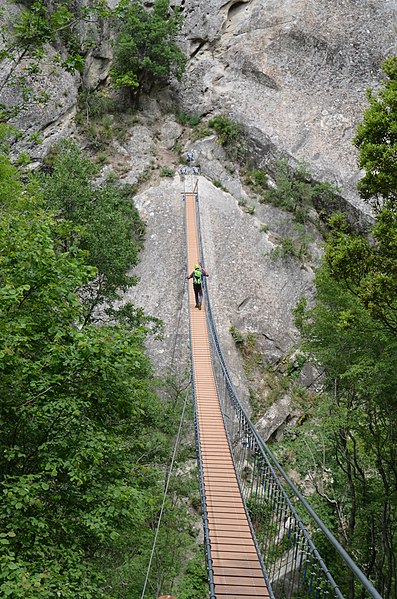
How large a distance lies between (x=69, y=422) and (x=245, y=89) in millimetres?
22630

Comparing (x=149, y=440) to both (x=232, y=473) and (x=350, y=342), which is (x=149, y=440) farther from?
(x=350, y=342)

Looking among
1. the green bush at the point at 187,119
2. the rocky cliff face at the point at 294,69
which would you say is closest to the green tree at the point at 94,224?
the rocky cliff face at the point at 294,69

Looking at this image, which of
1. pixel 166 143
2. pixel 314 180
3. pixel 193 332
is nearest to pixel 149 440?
pixel 193 332

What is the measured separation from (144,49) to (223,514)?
78.5 feet

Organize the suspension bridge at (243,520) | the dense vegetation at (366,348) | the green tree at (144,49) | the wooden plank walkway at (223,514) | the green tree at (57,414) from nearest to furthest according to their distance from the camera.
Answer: the suspension bridge at (243,520), the green tree at (57,414), the wooden plank walkway at (223,514), the dense vegetation at (366,348), the green tree at (144,49)

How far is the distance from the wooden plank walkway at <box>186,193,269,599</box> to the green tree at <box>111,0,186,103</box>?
18.7m

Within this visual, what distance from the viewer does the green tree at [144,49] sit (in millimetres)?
23439

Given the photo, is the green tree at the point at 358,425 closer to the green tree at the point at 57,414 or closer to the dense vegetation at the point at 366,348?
the dense vegetation at the point at 366,348

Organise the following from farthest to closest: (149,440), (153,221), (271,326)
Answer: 1. (153,221)
2. (271,326)
3. (149,440)

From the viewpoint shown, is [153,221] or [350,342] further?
[153,221]

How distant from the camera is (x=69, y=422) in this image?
15.8ft

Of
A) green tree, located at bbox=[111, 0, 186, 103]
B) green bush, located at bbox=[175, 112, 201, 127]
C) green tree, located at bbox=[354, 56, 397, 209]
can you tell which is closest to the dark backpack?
green tree, located at bbox=[354, 56, 397, 209]

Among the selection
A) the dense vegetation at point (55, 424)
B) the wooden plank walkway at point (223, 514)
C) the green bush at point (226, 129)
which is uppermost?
the green bush at point (226, 129)

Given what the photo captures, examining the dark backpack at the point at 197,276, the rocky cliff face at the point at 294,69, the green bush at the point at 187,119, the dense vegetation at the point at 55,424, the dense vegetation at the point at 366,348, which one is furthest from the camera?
the green bush at the point at 187,119
